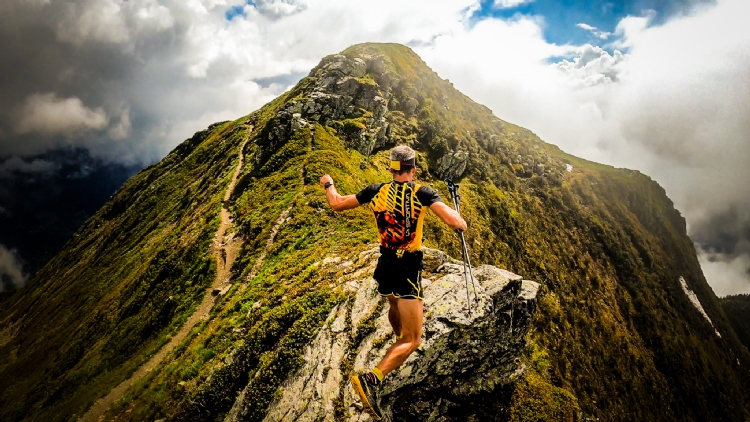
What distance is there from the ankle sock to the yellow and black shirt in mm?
2468

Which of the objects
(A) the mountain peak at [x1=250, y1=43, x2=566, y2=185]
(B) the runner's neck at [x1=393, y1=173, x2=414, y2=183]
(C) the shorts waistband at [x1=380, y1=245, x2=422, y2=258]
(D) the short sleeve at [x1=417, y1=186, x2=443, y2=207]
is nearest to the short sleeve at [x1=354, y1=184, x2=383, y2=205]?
(B) the runner's neck at [x1=393, y1=173, x2=414, y2=183]

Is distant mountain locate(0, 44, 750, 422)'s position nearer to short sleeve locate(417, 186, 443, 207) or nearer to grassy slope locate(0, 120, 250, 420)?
grassy slope locate(0, 120, 250, 420)

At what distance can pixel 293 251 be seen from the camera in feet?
81.4

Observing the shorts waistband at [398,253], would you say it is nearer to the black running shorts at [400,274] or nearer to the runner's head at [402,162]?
the black running shorts at [400,274]

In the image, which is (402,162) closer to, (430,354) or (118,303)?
(430,354)

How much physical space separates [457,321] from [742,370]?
203 meters

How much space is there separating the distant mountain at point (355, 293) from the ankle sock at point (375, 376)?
3.78m

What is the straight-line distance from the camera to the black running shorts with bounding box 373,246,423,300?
6812 mm

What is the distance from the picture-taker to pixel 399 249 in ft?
22.6

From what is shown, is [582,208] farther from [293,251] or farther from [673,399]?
[293,251]

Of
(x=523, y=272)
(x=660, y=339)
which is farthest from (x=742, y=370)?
(x=523, y=272)

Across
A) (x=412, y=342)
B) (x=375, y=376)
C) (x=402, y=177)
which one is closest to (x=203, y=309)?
(x=375, y=376)

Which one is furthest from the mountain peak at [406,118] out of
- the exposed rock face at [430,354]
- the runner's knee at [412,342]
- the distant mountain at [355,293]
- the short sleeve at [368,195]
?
the runner's knee at [412,342]

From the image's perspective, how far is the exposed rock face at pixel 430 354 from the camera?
10.6 meters
